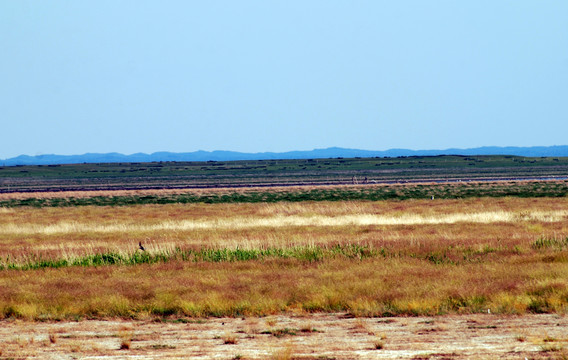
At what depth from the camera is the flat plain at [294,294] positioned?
13.4m

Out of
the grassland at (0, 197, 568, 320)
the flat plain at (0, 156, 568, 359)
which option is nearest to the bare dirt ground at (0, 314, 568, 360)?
the flat plain at (0, 156, 568, 359)

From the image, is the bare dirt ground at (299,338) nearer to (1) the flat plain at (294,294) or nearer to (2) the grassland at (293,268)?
(1) the flat plain at (294,294)

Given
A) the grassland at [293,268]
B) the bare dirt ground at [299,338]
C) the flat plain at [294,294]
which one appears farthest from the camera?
the grassland at [293,268]

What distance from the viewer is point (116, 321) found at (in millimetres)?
16594

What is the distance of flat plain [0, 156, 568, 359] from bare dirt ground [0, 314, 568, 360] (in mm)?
34

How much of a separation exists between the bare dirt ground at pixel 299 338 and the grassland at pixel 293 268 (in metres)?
0.98

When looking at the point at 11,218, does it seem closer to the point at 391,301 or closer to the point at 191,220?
the point at 191,220

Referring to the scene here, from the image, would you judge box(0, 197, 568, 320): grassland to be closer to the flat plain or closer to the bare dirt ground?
the flat plain

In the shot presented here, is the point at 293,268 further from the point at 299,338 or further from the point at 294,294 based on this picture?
the point at 299,338

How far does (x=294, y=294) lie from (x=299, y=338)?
4417 mm

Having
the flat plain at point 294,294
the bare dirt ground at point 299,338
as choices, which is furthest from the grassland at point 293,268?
the bare dirt ground at point 299,338

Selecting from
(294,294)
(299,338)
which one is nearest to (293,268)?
(294,294)

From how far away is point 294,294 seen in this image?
1850 cm

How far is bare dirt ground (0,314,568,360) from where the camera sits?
41.3 feet
